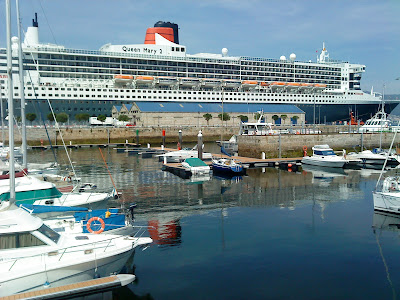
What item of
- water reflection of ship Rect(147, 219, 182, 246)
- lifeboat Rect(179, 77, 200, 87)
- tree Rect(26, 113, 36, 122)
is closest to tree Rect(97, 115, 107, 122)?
tree Rect(26, 113, 36, 122)

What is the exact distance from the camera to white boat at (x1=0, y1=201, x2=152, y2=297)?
1010 centimetres

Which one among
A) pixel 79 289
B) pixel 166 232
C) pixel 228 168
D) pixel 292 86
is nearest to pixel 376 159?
pixel 228 168

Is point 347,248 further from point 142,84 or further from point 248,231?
point 142,84

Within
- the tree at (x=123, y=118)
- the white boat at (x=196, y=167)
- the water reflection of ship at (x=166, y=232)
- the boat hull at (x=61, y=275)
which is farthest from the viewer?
the tree at (x=123, y=118)

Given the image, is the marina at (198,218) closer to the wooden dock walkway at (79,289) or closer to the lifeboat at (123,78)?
the wooden dock walkway at (79,289)

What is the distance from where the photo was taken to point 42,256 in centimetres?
1055

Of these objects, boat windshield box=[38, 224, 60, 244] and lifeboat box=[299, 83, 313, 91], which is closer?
boat windshield box=[38, 224, 60, 244]

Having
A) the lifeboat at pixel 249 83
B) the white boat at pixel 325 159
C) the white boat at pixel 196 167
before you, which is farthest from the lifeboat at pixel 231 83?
the white boat at pixel 196 167

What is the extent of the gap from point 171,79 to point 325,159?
52170 millimetres

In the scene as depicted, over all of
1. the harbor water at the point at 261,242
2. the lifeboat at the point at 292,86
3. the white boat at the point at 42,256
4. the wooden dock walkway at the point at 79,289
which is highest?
the lifeboat at the point at 292,86

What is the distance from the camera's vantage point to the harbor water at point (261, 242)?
11.7 m

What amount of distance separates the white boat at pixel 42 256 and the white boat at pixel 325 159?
1132 inches

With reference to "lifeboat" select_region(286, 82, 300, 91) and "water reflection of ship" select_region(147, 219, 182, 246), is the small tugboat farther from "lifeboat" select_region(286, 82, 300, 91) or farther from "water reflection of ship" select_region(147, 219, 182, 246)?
"lifeboat" select_region(286, 82, 300, 91)

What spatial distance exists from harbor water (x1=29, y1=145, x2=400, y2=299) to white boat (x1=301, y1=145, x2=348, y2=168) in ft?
27.8
